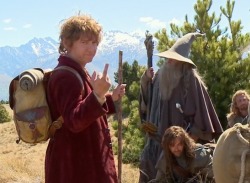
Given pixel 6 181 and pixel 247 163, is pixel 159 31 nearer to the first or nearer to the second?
pixel 6 181

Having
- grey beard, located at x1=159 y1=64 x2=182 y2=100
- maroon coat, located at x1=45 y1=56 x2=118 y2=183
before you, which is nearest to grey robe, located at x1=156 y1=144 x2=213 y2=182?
grey beard, located at x1=159 y1=64 x2=182 y2=100

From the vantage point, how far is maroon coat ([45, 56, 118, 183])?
225 cm

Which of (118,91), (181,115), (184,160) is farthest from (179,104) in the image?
(118,91)

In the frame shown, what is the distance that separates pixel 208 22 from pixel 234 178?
20.7 ft

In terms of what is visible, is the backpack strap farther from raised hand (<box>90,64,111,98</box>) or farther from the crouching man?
the crouching man

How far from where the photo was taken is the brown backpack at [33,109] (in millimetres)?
2291

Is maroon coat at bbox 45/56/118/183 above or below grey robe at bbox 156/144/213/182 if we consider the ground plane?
above

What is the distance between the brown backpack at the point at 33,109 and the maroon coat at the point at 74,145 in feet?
0.11

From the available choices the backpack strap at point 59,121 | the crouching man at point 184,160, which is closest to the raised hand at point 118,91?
the backpack strap at point 59,121

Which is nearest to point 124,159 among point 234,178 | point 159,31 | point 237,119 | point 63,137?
point 159,31

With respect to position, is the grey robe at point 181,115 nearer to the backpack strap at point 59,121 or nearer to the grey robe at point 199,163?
the grey robe at point 199,163

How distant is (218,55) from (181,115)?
3.28 metres

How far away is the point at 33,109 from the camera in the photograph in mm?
2289

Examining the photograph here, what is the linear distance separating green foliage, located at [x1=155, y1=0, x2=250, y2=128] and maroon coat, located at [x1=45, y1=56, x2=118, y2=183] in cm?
497
